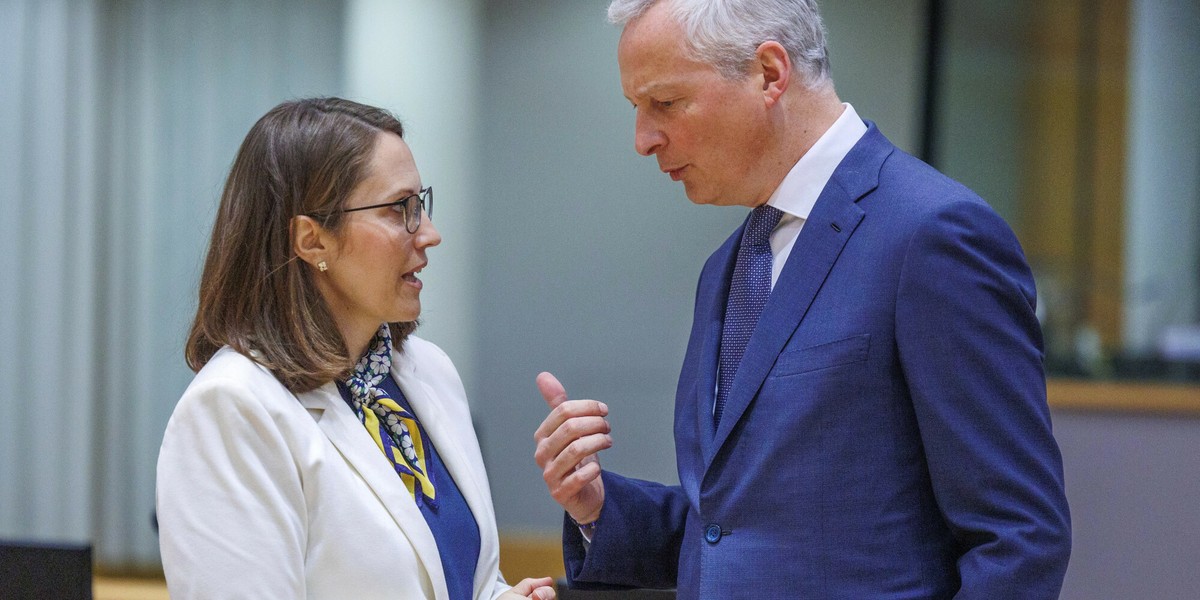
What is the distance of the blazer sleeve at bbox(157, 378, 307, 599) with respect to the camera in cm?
143

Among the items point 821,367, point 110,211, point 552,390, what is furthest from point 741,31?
point 110,211

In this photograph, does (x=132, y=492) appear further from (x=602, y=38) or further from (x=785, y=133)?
(x=785, y=133)

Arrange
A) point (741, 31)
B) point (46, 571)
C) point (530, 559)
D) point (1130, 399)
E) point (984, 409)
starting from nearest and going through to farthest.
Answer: point (984, 409) < point (741, 31) < point (46, 571) < point (1130, 399) < point (530, 559)

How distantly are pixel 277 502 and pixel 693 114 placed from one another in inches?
29.7

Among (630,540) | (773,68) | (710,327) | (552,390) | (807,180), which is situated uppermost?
(773,68)

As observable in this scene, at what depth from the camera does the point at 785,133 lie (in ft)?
5.20

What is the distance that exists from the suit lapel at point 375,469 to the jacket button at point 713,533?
0.38 meters

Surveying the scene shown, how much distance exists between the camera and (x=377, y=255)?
5.50 feet

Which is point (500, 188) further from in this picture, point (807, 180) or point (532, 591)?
point (807, 180)

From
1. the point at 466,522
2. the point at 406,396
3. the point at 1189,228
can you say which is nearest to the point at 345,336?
the point at 406,396

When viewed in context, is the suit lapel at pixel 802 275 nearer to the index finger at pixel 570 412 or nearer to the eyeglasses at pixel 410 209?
the index finger at pixel 570 412

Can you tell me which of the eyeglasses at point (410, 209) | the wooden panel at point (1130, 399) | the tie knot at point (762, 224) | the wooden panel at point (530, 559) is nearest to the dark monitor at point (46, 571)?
the eyeglasses at point (410, 209)

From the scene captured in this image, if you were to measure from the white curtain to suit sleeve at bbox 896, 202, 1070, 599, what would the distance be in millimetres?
3553

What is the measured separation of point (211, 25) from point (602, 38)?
1535 millimetres
